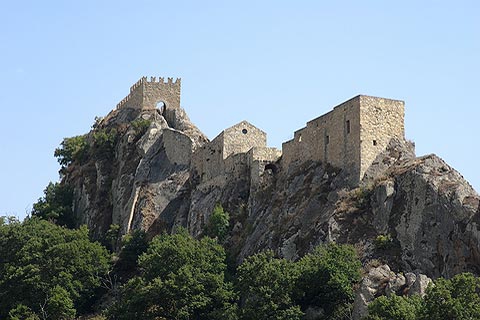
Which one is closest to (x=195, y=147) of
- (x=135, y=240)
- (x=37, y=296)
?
(x=135, y=240)

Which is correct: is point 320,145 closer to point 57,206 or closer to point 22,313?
point 22,313

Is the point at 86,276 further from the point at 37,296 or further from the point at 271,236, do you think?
the point at 271,236

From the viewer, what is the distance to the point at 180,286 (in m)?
76.1

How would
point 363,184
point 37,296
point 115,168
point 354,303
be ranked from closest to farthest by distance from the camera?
1. point 354,303
2. point 363,184
3. point 37,296
4. point 115,168

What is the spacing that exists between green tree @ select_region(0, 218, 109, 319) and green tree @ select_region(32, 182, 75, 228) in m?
11.4

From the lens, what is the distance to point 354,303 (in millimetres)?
67688

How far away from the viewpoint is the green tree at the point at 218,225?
86625 mm

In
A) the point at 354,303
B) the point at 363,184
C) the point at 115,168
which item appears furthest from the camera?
the point at 115,168

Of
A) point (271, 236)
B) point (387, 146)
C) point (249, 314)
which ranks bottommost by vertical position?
point (249, 314)

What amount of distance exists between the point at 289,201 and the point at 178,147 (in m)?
21.2

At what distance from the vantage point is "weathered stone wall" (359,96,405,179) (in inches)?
3009

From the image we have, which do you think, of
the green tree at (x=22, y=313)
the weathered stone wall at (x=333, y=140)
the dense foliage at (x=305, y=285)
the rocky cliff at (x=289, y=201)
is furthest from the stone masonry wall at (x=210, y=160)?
the dense foliage at (x=305, y=285)

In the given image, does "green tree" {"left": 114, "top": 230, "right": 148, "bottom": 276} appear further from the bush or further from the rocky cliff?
the bush

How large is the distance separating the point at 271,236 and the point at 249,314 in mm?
10760
